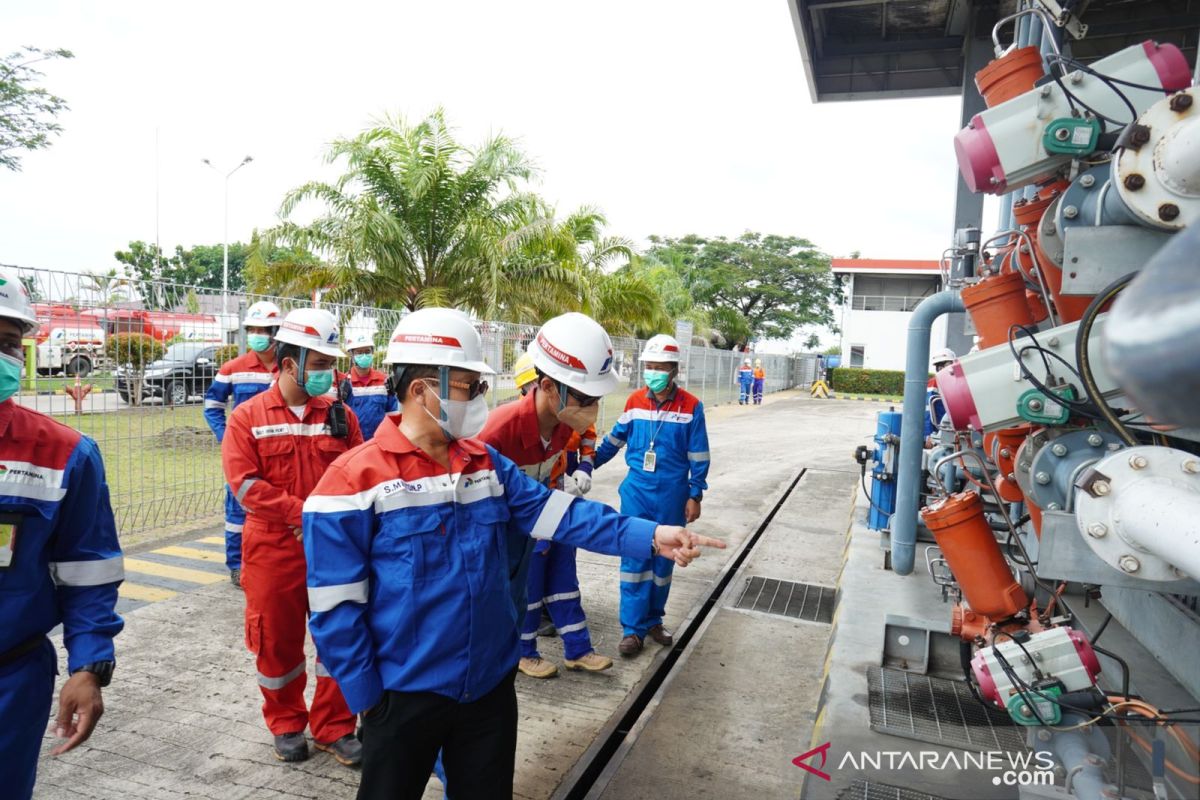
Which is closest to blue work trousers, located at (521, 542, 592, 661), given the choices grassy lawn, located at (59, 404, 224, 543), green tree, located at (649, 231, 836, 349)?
grassy lawn, located at (59, 404, 224, 543)

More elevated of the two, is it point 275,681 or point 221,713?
point 275,681

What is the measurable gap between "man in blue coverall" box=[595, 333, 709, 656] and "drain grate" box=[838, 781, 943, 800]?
6.29ft

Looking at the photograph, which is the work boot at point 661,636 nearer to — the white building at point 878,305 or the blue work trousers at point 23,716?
the blue work trousers at point 23,716

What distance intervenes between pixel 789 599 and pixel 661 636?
1464 mm

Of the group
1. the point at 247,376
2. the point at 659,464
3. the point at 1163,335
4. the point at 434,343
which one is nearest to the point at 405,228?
the point at 247,376

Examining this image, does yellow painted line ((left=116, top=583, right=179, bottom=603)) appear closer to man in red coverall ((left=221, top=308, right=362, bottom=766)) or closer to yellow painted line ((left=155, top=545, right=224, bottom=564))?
yellow painted line ((left=155, top=545, right=224, bottom=564))

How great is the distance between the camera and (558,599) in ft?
14.8

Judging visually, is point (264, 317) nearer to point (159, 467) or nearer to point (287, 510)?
point (287, 510)

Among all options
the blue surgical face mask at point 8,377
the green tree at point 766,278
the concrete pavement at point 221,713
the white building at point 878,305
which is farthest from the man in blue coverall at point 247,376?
the green tree at point 766,278

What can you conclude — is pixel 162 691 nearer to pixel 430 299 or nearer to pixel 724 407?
pixel 430 299

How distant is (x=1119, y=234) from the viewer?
2.19 m

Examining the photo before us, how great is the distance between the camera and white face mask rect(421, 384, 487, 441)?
90.5 inches

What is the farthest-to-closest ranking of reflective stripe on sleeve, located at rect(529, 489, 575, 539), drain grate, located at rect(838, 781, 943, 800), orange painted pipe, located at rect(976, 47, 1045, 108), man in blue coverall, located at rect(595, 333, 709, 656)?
man in blue coverall, located at rect(595, 333, 709, 656) < drain grate, located at rect(838, 781, 943, 800) < orange painted pipe, located at rect(976, 47, 1045, 108) < reflective stripe on sleeve, located at rect(529, 489, 575, 539)

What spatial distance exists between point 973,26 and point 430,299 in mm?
8000
